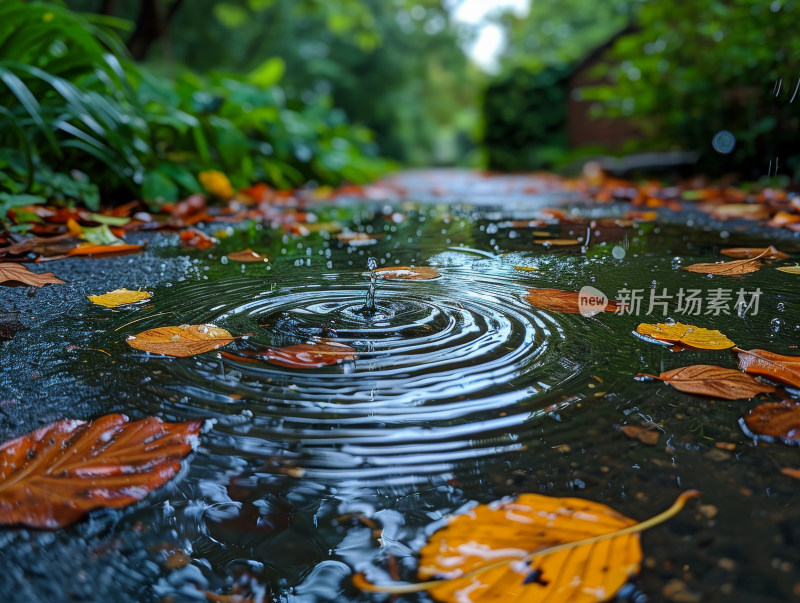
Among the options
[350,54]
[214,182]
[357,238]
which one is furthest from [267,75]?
[350,54]

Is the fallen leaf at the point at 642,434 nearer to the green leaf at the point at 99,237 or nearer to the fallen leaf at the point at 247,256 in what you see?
the fallen leaf at the point at 247,256

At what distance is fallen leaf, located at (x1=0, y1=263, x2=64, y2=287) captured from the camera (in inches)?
69.9

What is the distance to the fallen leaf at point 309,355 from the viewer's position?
110 cm

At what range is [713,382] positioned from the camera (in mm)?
1024

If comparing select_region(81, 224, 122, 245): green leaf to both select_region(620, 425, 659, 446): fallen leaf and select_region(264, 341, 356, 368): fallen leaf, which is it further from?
select_region(620, 425, 659, 446): fallen leaf

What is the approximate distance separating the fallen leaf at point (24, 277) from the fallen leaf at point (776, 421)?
1.73m

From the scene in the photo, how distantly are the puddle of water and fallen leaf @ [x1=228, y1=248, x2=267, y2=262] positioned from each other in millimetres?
573

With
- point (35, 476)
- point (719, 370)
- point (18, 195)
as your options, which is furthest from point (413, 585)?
point (18, 195)

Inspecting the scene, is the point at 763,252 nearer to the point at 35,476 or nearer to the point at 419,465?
the point at 419,465

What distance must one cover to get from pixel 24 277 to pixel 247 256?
696 millimetres

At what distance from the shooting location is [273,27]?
18297 millimetres

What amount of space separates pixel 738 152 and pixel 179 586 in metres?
5.63

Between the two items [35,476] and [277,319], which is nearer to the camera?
[35,476]

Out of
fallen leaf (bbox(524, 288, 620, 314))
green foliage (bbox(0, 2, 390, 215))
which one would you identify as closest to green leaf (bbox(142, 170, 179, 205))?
green foliage (bbox(0, 2, 390, 215))
